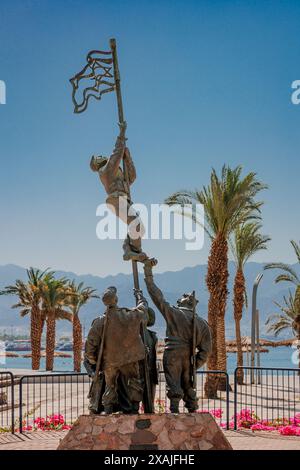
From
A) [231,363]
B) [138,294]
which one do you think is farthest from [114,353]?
[231,363]

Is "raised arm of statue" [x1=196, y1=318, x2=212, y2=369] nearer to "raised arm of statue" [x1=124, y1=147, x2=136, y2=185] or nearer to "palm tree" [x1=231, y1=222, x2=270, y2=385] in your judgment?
"raised arm of statue" [x1=124, y1=147, x2=136, y2=185]

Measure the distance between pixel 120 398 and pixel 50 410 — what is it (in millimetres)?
8395

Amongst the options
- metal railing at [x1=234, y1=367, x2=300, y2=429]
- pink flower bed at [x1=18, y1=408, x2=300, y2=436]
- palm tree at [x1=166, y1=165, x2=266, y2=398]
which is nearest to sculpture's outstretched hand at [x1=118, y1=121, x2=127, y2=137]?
metal railing at [x1=234, y1=367, x2=300, y2=429]

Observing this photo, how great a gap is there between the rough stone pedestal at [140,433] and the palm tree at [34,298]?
92.3ft

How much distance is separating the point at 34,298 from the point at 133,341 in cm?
2886

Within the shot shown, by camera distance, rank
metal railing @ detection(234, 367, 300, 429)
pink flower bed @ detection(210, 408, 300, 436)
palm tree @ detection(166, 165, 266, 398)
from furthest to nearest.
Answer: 1. palm tree @ detection(166, 165, 266, 398)
2. metal railing @ detection(234, 367, 300, 429)
3. pink flower bed @ detection(210, 408, 300, 436)

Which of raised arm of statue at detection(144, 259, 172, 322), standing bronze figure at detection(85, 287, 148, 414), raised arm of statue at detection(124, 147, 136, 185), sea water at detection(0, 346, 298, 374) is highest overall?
raised arm of statue at detection(124, 147, 136, 185)

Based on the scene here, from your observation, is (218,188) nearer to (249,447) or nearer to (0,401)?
(0,401)

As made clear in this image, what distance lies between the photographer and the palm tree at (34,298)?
121 feet

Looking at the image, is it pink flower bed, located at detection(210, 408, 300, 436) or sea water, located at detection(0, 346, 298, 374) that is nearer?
pink flower bed, located at detection(210, 408, 300, 436)

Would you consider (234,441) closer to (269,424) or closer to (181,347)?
(269,424)

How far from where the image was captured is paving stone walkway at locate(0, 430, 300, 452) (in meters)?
11.3

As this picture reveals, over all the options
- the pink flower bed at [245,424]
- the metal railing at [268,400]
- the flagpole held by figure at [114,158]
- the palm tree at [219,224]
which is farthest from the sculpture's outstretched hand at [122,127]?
the palm tree at [219,224]

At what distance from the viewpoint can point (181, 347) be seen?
31.2 feet
